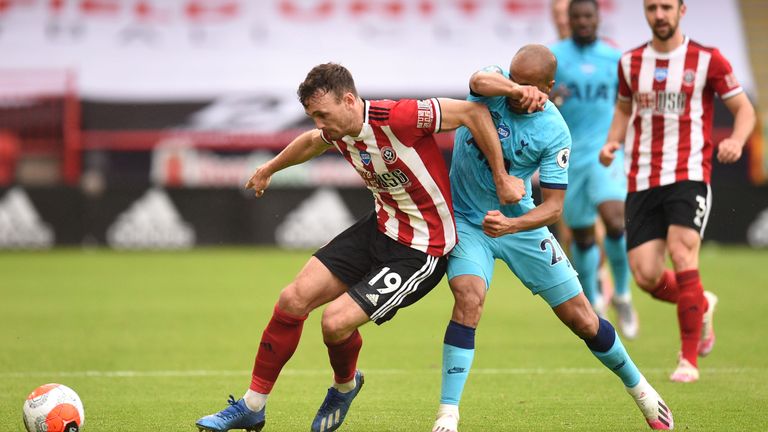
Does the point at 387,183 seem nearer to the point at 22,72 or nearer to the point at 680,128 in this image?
the point at 680,128

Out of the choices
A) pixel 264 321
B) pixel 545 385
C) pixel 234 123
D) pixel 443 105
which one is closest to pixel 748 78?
pixel 234 123

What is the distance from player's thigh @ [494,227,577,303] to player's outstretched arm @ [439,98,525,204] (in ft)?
1.08

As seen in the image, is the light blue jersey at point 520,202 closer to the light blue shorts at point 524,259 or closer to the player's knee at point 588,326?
the light blue shorts at point 524,259

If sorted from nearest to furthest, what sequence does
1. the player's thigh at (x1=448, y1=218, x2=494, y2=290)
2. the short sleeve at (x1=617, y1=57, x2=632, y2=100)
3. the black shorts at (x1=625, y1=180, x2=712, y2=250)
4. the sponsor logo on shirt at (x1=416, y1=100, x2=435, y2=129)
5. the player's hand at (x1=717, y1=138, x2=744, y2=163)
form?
the sponsor logo on shirt at (x1=416, y1=100, x2=435, y2=129) → the player's thigh at (x1=448, y1=218, x2=494, y2=290) → the player's hand at (x1=717, y1=138, x2=744, y2=163) → the black shorts at (x1=625, y1=180, x2=712, y2=250) → the short sleeve at (x1=617, y1=57, x2=632, y2=100)

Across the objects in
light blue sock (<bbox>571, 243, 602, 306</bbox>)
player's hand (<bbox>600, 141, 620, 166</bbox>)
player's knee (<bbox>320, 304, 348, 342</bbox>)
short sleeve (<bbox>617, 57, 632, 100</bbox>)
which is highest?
short sleeve (<bbox>617, 57, 632, 100</bbox>)

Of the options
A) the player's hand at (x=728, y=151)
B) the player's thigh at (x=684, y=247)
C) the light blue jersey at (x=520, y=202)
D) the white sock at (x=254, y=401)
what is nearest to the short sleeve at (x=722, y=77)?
the player's hand at (x=728, y=151)

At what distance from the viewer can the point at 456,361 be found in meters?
5.55

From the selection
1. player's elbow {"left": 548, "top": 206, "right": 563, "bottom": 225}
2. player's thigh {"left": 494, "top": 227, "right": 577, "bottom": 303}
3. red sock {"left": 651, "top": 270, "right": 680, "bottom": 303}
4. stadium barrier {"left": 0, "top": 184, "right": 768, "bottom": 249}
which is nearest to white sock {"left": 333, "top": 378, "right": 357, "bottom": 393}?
player's thigh {"left": 494, "top": 227, "right": 577, "bottom": 303}

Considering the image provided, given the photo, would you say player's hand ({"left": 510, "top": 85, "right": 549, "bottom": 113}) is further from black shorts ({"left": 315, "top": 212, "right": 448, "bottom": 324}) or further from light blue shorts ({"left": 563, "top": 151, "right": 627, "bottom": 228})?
light blue shorts ({"left": 563, "top": 151, "right": 627, "bottom": 228})

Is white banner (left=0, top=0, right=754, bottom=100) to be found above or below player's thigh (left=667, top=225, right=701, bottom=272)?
below

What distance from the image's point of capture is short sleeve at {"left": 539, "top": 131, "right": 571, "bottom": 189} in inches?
219

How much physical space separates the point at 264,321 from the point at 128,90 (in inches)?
578

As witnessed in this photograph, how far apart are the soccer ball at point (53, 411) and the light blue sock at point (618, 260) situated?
16.5 feet

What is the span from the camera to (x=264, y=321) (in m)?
10.4
